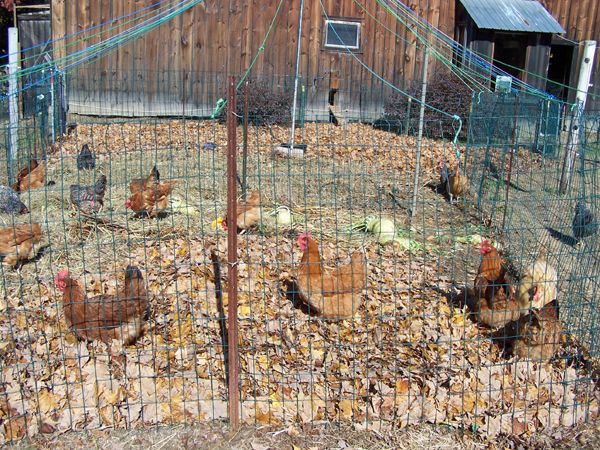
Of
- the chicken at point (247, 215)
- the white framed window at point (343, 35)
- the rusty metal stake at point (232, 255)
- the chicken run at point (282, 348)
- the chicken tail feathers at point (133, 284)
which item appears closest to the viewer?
the rusty metal stake at point (232, 255)

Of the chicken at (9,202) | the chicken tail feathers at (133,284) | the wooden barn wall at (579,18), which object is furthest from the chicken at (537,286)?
the wooden barn wall at (579,18)

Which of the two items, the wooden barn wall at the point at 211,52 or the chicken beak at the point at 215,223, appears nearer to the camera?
the chicken beak at the point at 215,223

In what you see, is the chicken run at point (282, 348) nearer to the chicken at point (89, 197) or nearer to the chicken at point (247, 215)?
the chicken at point (247, 215)

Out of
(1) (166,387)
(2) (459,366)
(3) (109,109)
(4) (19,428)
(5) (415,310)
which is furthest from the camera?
(3) (109,109)

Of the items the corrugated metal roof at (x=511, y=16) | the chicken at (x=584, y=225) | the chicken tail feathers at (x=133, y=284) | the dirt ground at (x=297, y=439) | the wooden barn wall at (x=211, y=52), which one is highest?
the corrugated metal roof at (x=511, y=16)

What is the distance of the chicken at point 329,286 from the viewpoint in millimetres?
4844

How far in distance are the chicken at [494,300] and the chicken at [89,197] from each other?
4538 mm

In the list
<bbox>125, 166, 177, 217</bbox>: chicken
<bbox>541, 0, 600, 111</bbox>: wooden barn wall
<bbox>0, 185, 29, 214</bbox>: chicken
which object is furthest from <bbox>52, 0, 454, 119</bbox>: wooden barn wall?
<bbox>125, 166, 177, 217</bbox>: chicken

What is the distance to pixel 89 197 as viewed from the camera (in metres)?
7.49

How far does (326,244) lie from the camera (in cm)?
677

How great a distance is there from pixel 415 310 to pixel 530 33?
12.5 m

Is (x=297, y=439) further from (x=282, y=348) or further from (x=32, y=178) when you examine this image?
(x=32, y=178)

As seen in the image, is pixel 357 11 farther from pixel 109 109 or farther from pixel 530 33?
pixel 109 109

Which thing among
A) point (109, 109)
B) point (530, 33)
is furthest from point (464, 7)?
point (109, 109)
